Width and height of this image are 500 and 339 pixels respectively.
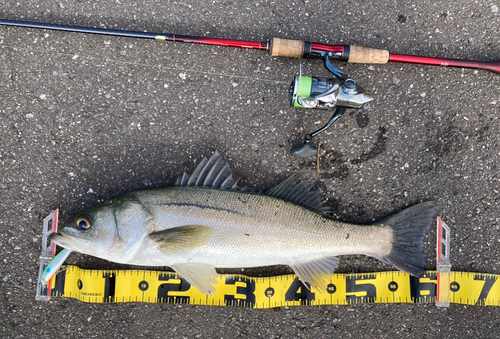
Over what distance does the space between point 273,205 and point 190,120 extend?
45.6 inches

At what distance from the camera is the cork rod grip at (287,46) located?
2.84 meters

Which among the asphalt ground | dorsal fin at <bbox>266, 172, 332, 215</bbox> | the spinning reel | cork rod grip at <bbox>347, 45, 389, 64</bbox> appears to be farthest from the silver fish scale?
cork rod grip at <bbox>347, 45, 389, 64</bbox>

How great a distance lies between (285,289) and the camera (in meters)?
3.12

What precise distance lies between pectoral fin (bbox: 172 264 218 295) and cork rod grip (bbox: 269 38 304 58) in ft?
6.58

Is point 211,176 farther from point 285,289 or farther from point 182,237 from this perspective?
point 285,289

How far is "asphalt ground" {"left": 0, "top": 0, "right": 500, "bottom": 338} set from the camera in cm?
305

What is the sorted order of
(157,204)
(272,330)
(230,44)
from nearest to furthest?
(157,204) → (230,44) → (272,330)

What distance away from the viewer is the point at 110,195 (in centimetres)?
305

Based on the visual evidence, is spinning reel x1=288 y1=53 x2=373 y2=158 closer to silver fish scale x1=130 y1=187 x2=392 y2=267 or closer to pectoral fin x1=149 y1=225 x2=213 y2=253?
silver fish scale x1=130 y1=187 x2=392 y2=267

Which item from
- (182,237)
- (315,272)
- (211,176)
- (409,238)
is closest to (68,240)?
(182,237)

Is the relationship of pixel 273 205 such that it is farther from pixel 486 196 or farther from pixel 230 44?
pixel 486 196

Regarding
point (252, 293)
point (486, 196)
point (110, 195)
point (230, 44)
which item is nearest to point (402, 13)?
point (230, 44)

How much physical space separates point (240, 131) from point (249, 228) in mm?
976

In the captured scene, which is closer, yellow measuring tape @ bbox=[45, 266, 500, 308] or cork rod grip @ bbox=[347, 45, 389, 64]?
cork rod grip @ bbox=[347, 45, 389, 64]
